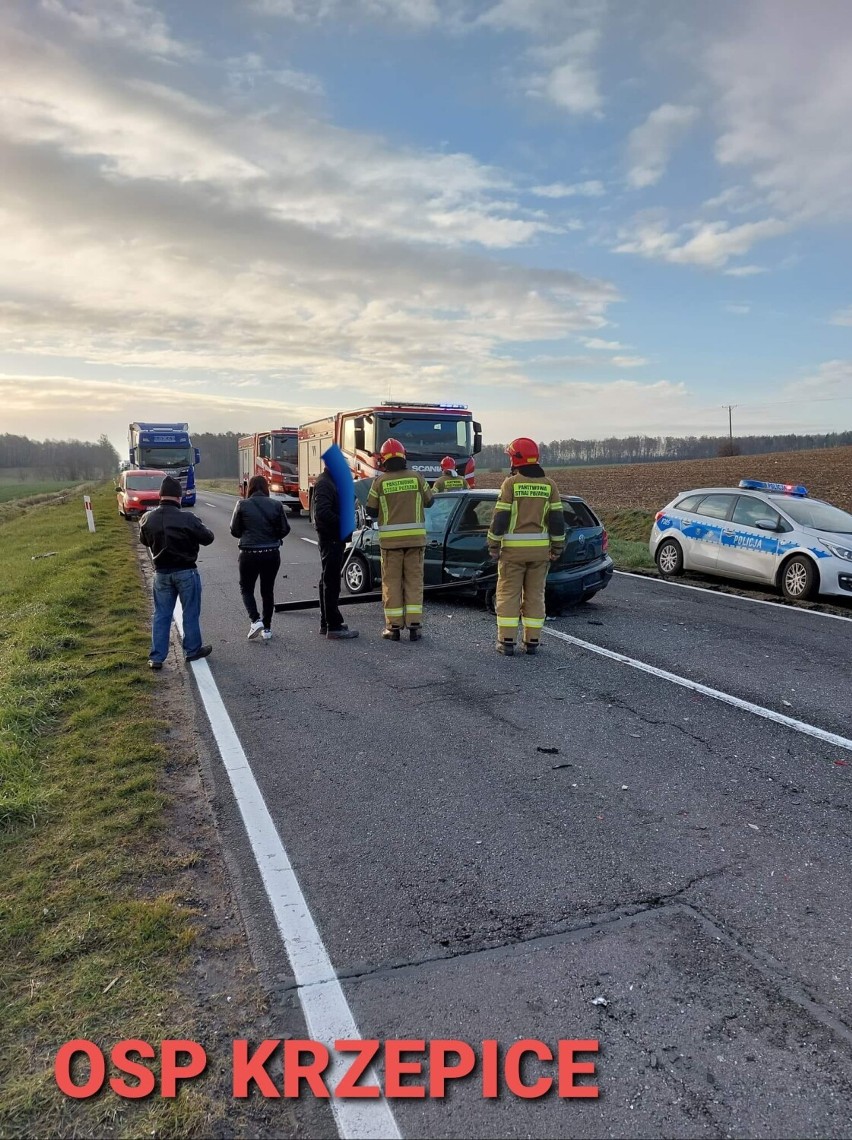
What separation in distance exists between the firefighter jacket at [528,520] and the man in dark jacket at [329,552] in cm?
181

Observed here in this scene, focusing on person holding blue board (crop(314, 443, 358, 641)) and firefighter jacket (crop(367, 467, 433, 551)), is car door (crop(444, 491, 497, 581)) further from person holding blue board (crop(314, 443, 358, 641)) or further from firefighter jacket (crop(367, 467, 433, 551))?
person holding blue board (crop(314, 443, 358, 641))

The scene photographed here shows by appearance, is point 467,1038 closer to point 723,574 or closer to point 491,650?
point 491,650

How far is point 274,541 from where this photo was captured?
8.01m

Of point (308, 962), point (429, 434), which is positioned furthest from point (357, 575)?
point (308, 962)

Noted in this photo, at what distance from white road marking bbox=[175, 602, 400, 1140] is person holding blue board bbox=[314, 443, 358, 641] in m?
3.50

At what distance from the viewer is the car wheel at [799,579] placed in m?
10.1

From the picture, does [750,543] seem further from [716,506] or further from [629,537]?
[629,537]

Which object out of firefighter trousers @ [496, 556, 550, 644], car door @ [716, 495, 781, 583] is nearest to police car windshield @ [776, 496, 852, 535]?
car door @ [716, 495, 781, 583]

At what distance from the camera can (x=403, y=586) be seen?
7.89 m

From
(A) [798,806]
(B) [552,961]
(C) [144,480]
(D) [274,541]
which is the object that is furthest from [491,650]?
(C) [144,480]

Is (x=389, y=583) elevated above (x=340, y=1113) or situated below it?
above

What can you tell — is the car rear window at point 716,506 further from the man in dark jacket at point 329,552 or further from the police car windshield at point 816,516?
the man in dark jacket at point 329,552

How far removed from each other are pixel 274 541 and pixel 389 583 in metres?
1.36

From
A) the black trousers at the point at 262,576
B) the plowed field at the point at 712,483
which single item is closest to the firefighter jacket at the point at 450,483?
the black trousers at the point at 262,576
